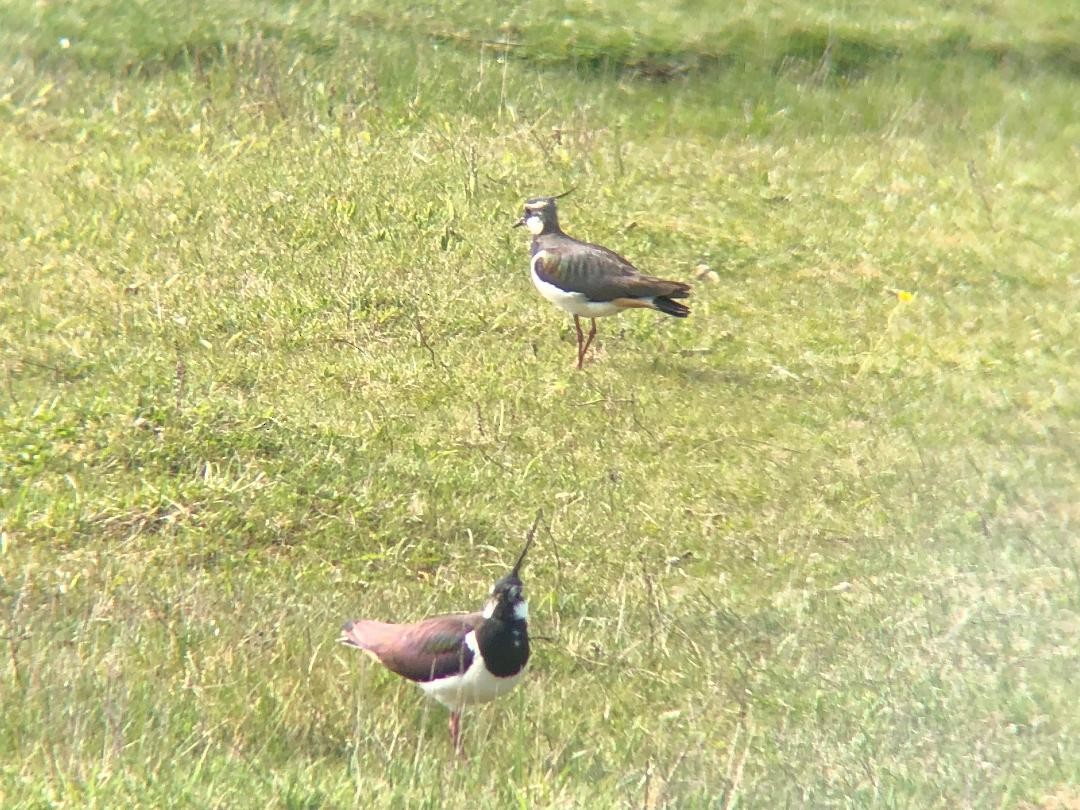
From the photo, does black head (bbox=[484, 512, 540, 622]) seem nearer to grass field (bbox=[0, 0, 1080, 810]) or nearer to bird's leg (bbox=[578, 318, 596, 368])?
grass field (bbox=[0, 0, 1080, 810])

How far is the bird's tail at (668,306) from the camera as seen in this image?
984 cm

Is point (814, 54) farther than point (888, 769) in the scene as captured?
Yes

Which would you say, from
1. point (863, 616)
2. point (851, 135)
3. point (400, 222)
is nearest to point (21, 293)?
point (400, 222)

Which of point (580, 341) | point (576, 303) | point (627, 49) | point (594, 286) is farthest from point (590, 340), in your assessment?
point (627, 49)

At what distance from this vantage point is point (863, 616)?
23.6ft

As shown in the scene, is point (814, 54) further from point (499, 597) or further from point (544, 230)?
point (499, 597)

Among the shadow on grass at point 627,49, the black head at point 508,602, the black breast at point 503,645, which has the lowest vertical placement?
the shadow on grass at point 627,49

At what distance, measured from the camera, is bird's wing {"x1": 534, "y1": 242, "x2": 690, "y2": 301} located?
385 inches

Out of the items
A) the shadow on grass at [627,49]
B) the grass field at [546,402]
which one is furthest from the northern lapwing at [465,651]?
the shadow on grass at [627,49]

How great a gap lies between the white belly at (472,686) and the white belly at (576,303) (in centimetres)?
415

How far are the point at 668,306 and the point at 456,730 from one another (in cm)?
447

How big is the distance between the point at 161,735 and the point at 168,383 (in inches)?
143

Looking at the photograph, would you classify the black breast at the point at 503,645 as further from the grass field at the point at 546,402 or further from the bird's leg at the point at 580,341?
the bird's leg at the point at 580,341

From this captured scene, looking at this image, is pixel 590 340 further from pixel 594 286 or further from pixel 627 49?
pixel 627 49
